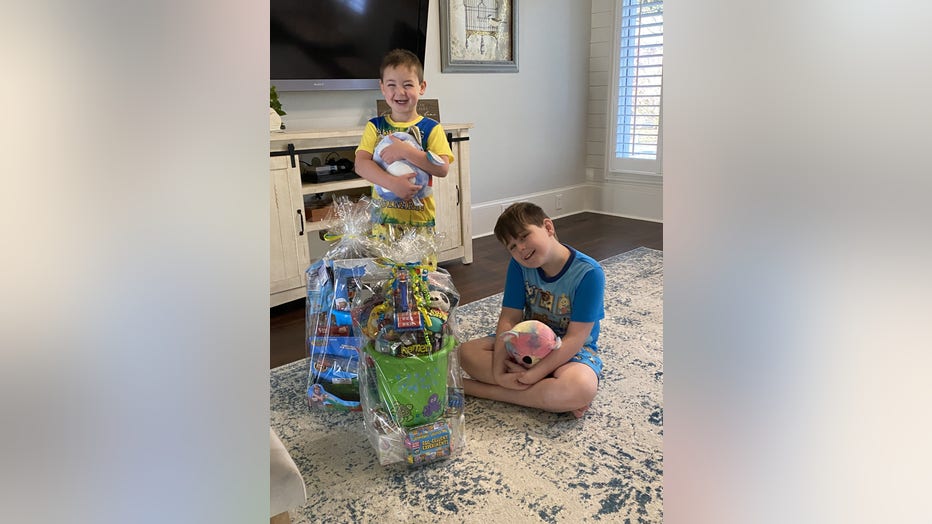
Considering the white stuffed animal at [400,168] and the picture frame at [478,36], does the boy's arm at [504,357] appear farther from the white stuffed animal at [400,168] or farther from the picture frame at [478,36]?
the picture frame at [478,36]

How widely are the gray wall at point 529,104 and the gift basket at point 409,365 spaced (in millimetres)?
2245

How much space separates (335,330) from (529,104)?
127 inches

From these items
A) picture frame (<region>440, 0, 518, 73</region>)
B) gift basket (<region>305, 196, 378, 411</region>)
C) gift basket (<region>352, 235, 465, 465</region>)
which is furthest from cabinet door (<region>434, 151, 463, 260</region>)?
gift basket (<region>352, 235, 465, 465</region>)

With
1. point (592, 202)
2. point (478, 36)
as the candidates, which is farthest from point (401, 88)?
point (592, 202)

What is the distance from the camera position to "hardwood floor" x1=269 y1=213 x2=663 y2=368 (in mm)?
2525

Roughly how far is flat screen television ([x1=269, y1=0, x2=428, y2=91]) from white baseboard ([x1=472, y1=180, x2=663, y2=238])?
4.29 ft

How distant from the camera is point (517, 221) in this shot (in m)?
1.81

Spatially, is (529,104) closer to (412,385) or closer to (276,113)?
(276,113)
